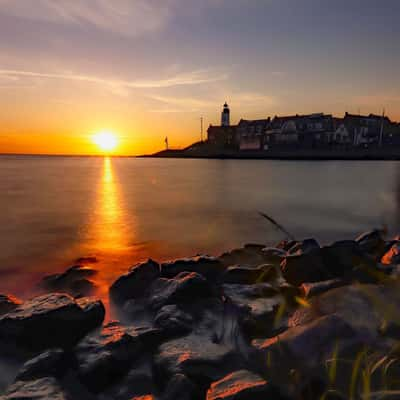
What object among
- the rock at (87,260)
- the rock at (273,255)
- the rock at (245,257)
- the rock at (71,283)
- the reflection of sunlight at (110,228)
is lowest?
the reflection of sunlight at (110,228)

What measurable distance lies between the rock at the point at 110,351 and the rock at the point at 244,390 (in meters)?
1.10

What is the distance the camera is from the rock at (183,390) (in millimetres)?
2607

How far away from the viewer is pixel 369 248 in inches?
249

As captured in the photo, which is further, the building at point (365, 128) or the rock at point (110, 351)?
the building at point (365, 128)

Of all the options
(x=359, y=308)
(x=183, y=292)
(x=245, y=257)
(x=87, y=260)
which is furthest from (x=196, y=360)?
(x=87, y=260)

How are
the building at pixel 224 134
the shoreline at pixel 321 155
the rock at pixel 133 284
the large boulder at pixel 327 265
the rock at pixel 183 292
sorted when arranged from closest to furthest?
1. the rock at pixel 183 292
2. the large boulder at pixel 327 265
3. the rock at pixel 133 284
4. the shoreline at pixel 321 155
5. the building at pixel 224 134

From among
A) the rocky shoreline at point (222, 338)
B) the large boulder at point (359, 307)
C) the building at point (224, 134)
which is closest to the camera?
the rocky shoreline at point (222, 338)

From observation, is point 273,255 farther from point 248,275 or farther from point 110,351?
point 110,351

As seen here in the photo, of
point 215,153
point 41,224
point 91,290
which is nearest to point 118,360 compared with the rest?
point 91,290

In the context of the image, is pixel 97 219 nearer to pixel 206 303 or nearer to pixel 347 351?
pixel 206 303

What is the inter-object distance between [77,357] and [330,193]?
2245cm

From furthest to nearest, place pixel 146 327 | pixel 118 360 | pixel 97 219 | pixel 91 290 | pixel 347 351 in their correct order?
pixel 97 219
pixel 91 290
pixel 146 327
pixel 118 360
pixel 347 351

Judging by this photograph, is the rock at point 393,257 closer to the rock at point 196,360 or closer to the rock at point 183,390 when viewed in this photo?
the rock at point 196,360

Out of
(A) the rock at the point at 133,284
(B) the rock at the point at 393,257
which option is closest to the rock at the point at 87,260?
(A) the rock at the point at 133,284
